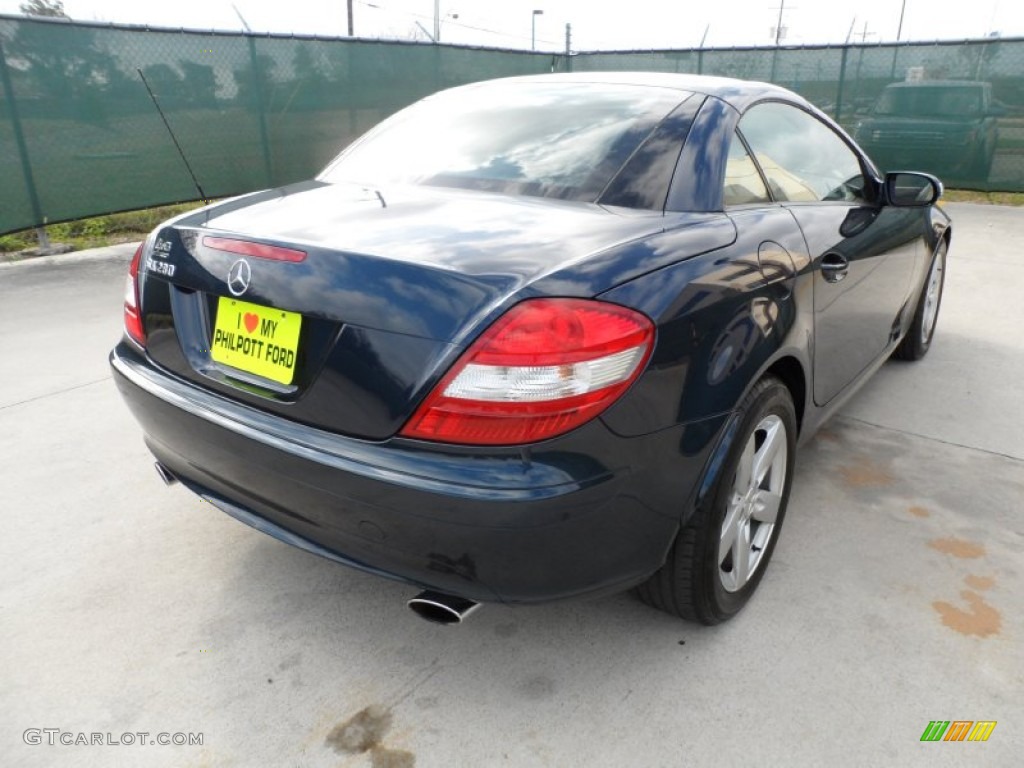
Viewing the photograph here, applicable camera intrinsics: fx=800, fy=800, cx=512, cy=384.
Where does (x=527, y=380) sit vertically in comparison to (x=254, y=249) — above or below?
below

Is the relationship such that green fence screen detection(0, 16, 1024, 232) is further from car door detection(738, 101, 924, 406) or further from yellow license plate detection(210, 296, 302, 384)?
car door detection(738, 101, 924, 406)

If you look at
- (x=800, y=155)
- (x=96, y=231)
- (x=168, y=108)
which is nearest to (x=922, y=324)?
(x=800, y=155)

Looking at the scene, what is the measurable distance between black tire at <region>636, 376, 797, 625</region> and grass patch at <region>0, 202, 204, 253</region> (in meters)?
6.89

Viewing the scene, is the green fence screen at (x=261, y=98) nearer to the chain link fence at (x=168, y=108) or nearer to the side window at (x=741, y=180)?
the chain link fence at (x=168, y=108)

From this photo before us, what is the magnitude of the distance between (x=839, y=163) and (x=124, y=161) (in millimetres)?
6735

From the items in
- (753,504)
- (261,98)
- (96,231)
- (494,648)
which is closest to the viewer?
(494,648)

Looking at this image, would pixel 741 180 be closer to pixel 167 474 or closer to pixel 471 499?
pixel 471 499

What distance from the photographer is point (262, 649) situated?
2.17 m

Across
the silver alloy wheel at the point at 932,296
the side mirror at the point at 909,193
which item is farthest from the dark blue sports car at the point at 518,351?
the silver alloy wheel at the point at 932,296

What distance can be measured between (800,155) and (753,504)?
1.37 meters

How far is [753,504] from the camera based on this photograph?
7.54 feet

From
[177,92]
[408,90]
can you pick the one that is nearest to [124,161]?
[177,92]

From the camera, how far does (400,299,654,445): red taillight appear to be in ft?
5.24

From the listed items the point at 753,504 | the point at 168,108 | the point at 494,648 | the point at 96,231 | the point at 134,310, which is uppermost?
the point at 168,108
